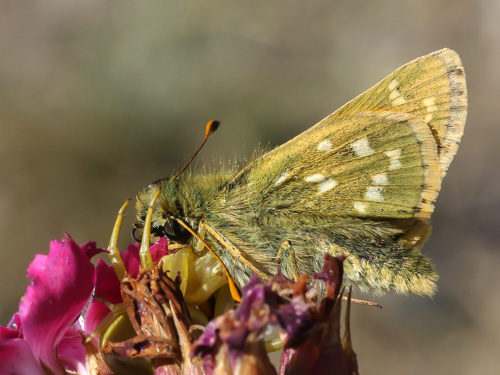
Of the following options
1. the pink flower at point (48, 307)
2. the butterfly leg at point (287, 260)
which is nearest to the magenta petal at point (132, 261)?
the pink flower at point (48, 307)

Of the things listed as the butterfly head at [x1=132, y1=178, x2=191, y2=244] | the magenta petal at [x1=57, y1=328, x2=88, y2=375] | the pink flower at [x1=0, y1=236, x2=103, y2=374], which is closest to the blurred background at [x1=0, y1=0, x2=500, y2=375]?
the butterfly head at [x1=132, y1=178, x2=191, y2=244]

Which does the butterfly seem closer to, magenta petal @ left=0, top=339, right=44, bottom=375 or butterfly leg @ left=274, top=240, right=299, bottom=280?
butterfly leg @ left=274, top=240, right=299, bottom=280

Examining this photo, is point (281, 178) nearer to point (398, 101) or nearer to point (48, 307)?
point (398, 101)

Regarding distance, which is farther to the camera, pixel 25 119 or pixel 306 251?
pixel 25 119

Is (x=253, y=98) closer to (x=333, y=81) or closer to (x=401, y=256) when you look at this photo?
(x=333, y=81)

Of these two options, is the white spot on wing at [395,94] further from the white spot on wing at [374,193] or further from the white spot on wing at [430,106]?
the white spot on wing at [374,193]

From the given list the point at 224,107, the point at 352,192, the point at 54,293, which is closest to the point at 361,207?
the point at 352,192

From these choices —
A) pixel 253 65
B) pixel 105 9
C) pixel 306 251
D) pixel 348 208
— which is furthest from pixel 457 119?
pixel 105 9
